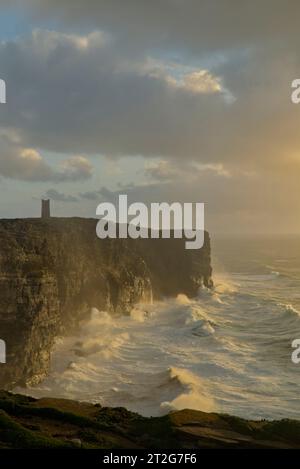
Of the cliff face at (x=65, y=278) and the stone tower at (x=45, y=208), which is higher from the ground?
the stone tower at (x=45, y=208)

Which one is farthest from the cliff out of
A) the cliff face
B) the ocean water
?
the cliff face

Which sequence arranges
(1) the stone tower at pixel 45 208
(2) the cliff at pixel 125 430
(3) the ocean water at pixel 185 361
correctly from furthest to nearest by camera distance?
(1) the stone tower at pixel 45 208 < (3) the ocean water at pixel 185 361 < (2) the cliff at pixel 125 430

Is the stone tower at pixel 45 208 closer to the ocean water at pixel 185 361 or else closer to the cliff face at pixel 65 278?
the cliff face at pixel 65 278

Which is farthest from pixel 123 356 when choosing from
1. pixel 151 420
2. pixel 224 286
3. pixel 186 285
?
pixel 224 286

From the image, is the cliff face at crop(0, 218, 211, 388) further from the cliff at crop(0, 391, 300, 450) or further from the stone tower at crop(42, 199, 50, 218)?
the cliff at crop(0, 391, 300, 450)

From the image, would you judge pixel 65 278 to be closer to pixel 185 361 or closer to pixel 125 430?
pixel 185 361

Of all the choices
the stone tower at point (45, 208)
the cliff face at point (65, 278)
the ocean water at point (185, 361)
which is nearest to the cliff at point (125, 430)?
the ocean water at point (185, 361)
